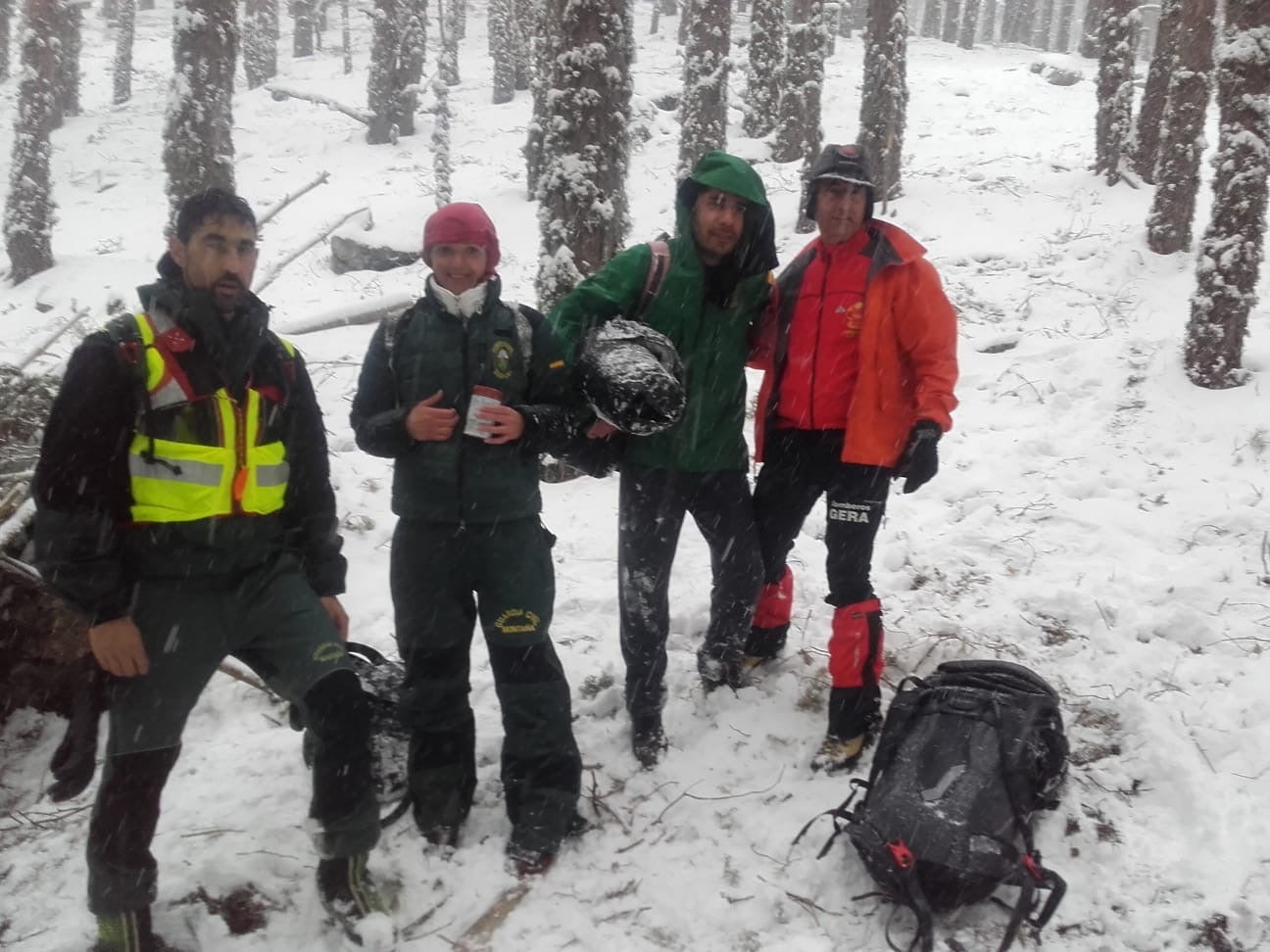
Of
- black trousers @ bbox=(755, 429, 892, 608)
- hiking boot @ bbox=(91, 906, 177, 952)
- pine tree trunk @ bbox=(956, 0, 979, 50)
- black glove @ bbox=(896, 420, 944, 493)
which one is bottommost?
hiking boot @ bbox=(91, 906, 177, 952)

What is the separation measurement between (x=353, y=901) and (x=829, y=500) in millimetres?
2448

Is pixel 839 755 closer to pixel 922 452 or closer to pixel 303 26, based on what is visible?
pixel 922 452

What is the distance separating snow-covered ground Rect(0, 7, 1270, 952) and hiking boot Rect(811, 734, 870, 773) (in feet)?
0.26

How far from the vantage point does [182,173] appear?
27.3 feet

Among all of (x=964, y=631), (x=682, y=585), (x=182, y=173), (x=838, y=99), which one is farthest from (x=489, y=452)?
(x=838, y=99)

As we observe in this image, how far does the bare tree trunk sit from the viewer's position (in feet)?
26.9

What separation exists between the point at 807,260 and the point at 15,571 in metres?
3.78

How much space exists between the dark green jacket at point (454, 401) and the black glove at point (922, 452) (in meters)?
1.44

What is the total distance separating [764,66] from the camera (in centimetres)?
1853

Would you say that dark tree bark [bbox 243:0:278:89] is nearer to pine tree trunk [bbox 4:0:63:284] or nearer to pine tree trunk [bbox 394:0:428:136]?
pine tree trunk [bbox 394:0:428:136]

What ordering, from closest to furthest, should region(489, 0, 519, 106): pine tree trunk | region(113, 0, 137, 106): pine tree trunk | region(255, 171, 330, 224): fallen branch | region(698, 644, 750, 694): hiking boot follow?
region(698, 644, 750, 694): hiking boot
region(255, 171, 330, 224): fallen branch
region(489, 0, 519, 106): pine tree trunk
region(113, 0, 137, 106): pine tree trunk

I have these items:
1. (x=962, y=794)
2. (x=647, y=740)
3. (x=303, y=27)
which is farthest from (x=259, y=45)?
(x=962, y=794)

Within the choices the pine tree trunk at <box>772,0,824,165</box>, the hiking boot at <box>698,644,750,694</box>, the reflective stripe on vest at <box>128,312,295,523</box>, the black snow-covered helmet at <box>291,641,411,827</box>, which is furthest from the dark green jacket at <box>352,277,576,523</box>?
the pine tree trunk at <box>772,0,824,165</box>

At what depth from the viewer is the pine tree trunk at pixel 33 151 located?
14766 millimetres
